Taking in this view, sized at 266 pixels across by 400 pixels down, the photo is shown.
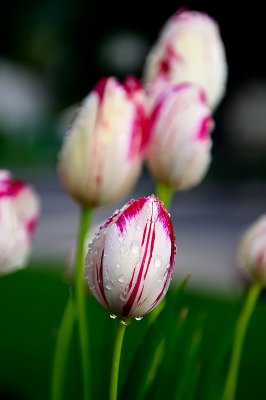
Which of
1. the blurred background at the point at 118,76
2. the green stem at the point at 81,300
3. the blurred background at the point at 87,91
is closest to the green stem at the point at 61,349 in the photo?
the green stem at the point at 81,300

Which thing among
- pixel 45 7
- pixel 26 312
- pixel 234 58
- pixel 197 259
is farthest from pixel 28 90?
pixel 26 312

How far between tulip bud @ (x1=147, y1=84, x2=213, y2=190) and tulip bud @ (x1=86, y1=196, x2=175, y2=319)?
11.8 inches

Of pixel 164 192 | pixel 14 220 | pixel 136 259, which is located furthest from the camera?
pixel 164 192

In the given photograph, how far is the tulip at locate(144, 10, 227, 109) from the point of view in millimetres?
1394

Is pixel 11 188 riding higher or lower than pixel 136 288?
higher

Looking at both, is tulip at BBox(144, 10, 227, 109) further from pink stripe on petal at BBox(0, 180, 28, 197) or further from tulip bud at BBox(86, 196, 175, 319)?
tulip bud at BBox(86, 196, 175, 319)

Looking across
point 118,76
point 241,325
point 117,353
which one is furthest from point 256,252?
point 118,76

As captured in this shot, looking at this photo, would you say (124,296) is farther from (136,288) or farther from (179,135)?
(179,135)

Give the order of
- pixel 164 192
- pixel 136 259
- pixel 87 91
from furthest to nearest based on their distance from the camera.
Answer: pixel 87 91, pixel 164 192, pixel 136 259

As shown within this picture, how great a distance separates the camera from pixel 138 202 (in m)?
0.99

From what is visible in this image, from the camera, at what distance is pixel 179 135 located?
129 cm

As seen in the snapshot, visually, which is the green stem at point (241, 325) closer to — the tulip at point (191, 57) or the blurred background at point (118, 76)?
the tulip at point (191, 57)

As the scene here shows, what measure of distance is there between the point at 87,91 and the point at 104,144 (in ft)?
57.9

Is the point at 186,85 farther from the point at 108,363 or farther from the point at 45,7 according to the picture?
the point at 45,7
